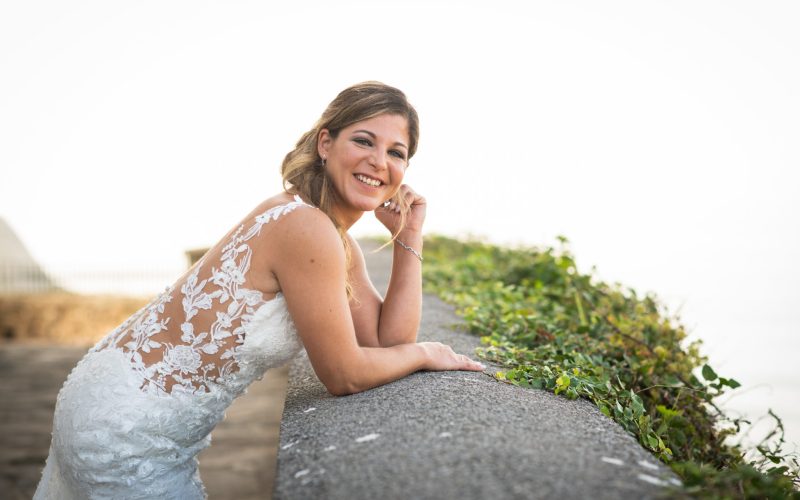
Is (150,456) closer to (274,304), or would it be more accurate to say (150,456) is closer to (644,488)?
(274,304)

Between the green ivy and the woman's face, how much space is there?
3.23 feet

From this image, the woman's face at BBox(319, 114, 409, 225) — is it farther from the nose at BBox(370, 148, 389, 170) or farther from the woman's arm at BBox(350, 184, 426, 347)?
the woman's arm at BBox(350, 184, 426, 347)

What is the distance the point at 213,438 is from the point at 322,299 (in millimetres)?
3871

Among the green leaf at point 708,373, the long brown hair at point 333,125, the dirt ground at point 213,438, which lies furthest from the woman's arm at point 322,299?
the dirt ground at point 213,438

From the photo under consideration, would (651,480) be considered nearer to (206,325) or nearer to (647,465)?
(647,465)

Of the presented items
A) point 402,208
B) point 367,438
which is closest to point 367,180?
point 402,208

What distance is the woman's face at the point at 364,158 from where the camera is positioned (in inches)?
112

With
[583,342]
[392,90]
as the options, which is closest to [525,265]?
[583,342]

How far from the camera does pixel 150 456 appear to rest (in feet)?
8.23

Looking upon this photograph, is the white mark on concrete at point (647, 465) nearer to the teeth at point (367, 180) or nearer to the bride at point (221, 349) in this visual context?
the bride at point (221, 349)

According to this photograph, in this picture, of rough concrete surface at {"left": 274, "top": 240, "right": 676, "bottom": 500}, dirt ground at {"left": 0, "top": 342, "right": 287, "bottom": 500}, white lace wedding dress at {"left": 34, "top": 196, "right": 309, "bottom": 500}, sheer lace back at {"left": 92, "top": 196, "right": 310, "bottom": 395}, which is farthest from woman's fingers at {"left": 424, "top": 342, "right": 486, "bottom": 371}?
dirt ground at {"left": 0, "top": 342, "right": 287, "bottom": 500}

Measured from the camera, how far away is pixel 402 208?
332cm

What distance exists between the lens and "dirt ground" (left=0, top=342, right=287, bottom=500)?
464 centimetres

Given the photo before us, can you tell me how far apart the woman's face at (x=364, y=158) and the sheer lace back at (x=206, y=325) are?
1.17 feet
